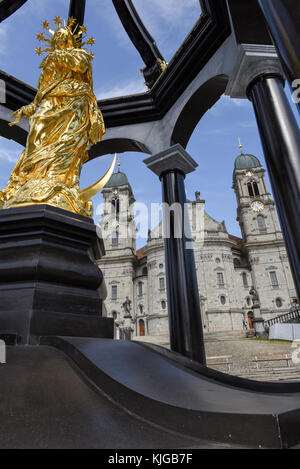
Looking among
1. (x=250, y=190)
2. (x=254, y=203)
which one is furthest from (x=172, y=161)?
(x=250, y=190)

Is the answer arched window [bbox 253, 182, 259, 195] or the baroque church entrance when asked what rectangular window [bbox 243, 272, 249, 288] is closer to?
arched window [bbox 253, 182, 259, 195]

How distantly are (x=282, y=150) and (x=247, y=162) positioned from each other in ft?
146

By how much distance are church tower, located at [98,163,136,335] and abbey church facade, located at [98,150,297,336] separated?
0.13 meters

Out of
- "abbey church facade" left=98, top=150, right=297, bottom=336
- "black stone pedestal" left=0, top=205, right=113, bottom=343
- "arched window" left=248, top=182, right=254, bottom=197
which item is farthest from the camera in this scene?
"arched window" left=248, top=182, right=254, bottom=197

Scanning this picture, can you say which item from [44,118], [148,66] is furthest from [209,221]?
[44,118]

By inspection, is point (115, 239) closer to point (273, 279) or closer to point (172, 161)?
point (273, 279)

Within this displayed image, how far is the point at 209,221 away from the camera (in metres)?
38.0

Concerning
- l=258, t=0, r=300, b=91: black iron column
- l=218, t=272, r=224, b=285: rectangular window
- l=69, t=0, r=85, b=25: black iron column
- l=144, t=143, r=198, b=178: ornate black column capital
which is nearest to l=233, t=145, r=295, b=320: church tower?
l=218, t=272, r=224, b=285: rectangular window

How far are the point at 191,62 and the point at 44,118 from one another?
3.34 metres

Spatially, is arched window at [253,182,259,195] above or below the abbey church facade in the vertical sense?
above

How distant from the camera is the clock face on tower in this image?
39.1m

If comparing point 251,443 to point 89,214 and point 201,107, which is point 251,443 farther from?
point 201,107

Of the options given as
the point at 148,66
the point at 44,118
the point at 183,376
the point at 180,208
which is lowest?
the point at 183,376

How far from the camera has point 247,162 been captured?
143 feet
